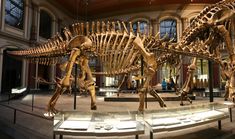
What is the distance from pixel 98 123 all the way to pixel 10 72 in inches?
576

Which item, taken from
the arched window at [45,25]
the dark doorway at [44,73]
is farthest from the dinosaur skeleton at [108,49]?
the arched window at [45,25]

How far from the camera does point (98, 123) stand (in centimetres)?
255

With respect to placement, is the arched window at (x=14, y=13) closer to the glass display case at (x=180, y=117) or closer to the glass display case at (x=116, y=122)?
the glass display case at (x=116, y=122)

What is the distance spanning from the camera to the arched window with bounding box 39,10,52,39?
18.1 metres

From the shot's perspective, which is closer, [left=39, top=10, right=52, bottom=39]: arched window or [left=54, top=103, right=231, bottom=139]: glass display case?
[left=54, top=103, right=231, bottom=139]: glass display case

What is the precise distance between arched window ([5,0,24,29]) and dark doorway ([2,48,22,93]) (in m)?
2.22

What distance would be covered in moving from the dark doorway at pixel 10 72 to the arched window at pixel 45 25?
13.6 feet

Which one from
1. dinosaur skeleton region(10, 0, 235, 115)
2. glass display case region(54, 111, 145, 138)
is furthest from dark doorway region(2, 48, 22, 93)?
glass display case region(54, 111, 145, 138)

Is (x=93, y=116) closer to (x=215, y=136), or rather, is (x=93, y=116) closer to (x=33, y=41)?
(x=215, y=136)

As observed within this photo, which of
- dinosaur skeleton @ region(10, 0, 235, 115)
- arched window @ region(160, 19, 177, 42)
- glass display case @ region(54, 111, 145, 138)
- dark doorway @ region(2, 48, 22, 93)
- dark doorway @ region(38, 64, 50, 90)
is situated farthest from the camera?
arched window @ region(160, 19, 177, 42)

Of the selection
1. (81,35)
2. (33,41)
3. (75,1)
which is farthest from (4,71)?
(81,35)

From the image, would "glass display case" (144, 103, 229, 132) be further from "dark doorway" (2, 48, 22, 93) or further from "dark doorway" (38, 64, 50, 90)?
"dark doorway" (38, 64, 50, 90)

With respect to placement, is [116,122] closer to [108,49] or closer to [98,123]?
[98,123]

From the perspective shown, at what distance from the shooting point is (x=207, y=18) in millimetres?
6273
